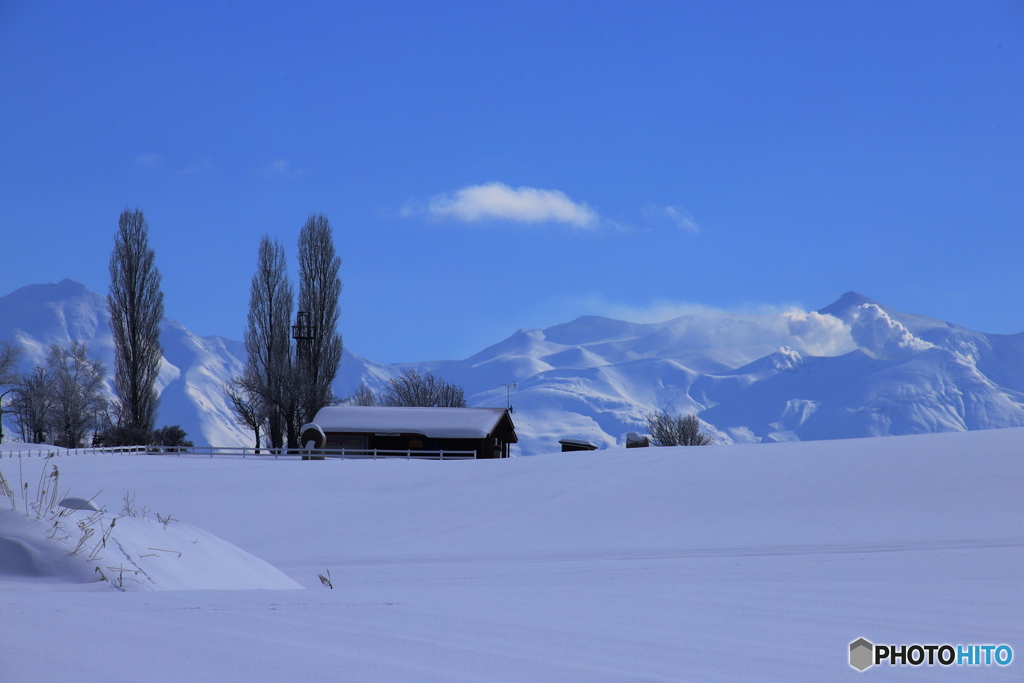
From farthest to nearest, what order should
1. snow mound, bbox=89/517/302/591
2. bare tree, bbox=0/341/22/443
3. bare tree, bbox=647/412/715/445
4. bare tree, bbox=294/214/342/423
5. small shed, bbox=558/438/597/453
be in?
bare tree, bbox=647/412/715/445 < bare tree, bbox=0/341/22/443 < bare tree, bbox=294/214/342/423 < small shed, bbox=558/438/597/453 < snow mound, bbox=89/517/302/591

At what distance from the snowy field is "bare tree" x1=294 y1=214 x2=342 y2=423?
781 inches

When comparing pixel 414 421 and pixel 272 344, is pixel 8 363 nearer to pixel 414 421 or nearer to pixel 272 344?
pixel 272 344

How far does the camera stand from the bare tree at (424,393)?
70.1 metres

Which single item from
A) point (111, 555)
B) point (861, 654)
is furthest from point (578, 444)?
point (861, 654)

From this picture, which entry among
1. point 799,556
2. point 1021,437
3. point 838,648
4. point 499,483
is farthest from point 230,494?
point 1021,437

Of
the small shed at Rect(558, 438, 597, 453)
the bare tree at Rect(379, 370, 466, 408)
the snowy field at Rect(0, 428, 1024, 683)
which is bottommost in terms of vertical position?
the snowy field at Rect(0, 428, 1024, 683)

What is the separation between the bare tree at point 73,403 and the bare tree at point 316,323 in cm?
2322

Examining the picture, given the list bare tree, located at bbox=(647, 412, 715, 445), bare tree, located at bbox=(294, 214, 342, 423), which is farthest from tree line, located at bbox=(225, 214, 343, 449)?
bare tree, located at bbox=(647, 412, 715, 445)

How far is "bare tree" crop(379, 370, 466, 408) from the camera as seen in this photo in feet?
230

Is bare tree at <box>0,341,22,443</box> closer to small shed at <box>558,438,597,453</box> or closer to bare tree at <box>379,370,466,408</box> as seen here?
bare tree at <box>379,370,466,408</box>

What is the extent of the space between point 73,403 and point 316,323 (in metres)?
26.3

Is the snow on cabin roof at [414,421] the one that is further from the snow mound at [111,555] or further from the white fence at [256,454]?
the snow mound at [111,555]

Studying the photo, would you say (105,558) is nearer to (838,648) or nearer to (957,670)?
(838,648)

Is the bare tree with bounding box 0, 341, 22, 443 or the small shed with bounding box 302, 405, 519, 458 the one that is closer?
the small shed with bounding box 302, 405, 519, 458
